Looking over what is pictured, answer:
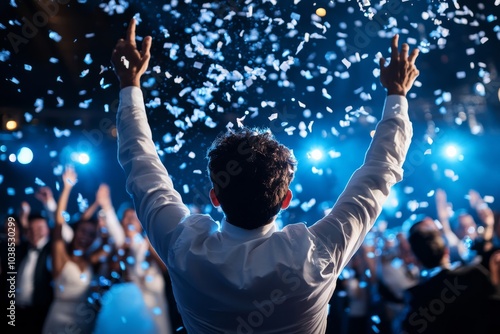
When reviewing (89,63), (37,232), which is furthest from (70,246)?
(89,63)

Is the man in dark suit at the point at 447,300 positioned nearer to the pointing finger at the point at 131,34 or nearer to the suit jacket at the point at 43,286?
the pointing finger at the point at 131,34

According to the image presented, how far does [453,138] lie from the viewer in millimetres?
7281

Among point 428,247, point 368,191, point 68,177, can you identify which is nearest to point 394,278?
point 428,247

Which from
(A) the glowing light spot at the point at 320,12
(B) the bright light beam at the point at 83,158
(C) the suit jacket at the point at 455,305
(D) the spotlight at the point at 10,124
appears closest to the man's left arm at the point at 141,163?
(A) the glowing light spot at the point at 320,12

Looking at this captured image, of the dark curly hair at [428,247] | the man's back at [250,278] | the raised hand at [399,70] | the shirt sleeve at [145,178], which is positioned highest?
the raised hand at [399,70]

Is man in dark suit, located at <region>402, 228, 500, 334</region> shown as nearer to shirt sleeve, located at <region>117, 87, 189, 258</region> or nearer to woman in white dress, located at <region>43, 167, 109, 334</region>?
shirt sleeve, located at <region>117, 87, 189, 258</region>

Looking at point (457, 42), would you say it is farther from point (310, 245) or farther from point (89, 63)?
point (310, 245)

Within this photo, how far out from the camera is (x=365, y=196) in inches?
43.1

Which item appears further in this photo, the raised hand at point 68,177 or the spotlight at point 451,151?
the spotlight at point 451,151

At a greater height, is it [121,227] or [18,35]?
[18,35]

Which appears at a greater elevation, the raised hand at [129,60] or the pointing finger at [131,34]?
the pointing finger at [131,34]

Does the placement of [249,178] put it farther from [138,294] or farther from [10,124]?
[10,124]

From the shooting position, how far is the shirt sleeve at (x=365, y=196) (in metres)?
1.04

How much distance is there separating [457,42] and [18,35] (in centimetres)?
504
